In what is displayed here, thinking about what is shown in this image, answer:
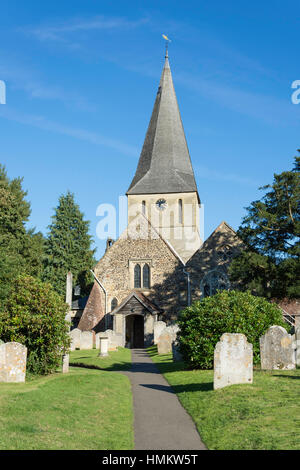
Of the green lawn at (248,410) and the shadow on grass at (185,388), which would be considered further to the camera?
the shadow on grass at (185,388)

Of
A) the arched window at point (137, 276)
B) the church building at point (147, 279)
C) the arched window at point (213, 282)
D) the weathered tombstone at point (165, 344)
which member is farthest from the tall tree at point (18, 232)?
the weathered tombstone at point (165, 344)

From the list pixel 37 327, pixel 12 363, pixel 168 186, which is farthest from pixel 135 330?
pixel 12 363

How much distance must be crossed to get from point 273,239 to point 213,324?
15082 mm

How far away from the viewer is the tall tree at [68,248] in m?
48.4

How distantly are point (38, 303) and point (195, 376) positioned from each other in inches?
258

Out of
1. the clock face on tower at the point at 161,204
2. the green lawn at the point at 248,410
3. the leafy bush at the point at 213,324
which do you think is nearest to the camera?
the green lawn at the point at 248,410

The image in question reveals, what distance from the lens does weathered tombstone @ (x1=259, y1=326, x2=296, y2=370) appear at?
16.0 m

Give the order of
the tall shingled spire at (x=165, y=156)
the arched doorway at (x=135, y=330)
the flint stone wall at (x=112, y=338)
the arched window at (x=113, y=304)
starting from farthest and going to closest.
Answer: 1. the tall shingled spire at (x=165, y=156)
2. the arched window at (x=113, y=304)
3. the arched doorway at (x=135, y=330)
4. the flint stone wall at (x=112, y=338)

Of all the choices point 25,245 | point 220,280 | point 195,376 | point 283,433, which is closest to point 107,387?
point 195,376

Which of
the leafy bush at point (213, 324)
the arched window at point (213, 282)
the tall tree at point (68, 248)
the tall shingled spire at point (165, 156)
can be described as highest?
Result: the tall shingled spire at point (165, 156)

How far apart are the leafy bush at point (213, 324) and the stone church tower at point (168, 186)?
26253 mm

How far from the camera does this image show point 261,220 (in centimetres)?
3008

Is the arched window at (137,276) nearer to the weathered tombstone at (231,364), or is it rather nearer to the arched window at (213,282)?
the arched window at (213,282)

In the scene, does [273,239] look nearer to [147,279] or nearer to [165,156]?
[147,279]
